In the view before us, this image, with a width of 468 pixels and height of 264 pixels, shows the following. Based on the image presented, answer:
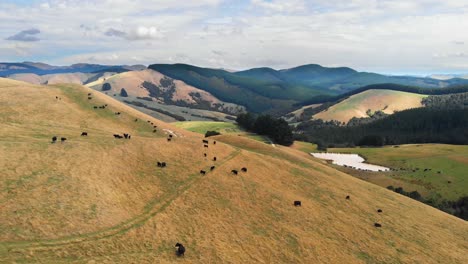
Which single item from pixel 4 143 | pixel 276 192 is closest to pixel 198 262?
pixel 276 192

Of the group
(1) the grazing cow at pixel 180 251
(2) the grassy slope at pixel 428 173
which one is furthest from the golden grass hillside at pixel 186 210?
(2) the grassy slope at pixel 428 173

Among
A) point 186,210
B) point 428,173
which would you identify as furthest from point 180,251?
point 428,173

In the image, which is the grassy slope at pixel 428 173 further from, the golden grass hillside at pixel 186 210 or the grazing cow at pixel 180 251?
the grazing cow at pixel 180 251

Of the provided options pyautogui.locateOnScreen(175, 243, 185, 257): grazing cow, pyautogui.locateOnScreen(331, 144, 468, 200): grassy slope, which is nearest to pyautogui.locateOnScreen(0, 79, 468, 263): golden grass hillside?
pyautogui.locateOnScreen(175, 243, 185, 257): grazing cow

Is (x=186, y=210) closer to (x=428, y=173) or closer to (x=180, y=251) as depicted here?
(x=180, y=251)

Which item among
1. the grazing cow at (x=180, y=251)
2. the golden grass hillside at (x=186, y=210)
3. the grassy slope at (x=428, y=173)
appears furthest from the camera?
the grassy slope at (x=428, y=173)

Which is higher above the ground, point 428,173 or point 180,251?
point 180,251
